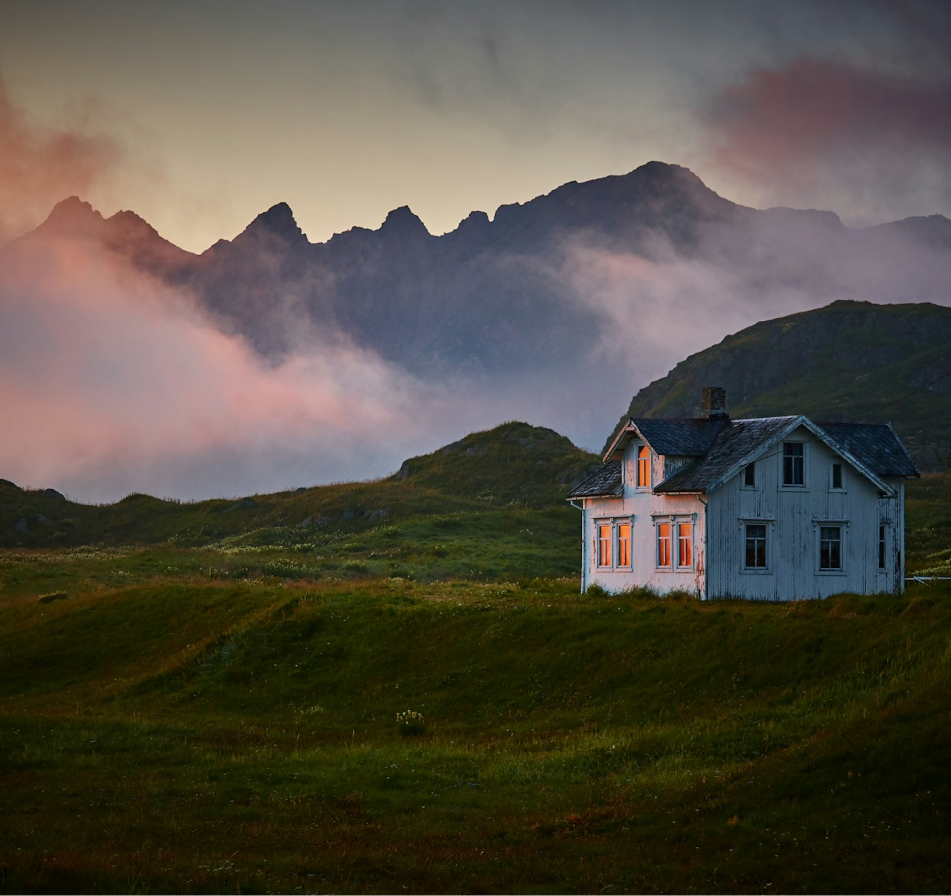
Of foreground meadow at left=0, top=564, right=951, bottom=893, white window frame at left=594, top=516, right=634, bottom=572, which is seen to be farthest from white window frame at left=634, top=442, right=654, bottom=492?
foreground meadow at left=0, top=564, right=951, bottom=893

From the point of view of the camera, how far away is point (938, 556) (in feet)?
239

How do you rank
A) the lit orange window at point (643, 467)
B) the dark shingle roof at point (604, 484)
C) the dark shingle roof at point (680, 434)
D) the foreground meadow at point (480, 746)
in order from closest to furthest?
the foreground meadow at point (480, 746) < the dark shingle roof at point (680, 434) < the lit orange window at point (643, 467) < the dark shingle roof at point (604, 484)

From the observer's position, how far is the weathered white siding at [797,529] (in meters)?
46.3

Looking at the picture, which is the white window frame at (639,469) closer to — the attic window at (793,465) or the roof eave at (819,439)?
the roof eave at (819,439)

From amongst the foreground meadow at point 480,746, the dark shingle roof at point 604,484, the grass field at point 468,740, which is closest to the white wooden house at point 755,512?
the dark shingle roof at point 604,484

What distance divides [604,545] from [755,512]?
8.76 metres

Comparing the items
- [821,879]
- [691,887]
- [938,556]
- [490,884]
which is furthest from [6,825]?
[938,556]

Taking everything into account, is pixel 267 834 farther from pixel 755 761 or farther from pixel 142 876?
pixel 755 761

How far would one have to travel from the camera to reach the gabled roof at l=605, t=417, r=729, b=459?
163 feet

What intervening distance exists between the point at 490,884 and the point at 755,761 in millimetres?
8405

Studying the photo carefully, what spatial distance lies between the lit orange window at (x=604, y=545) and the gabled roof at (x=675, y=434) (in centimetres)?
402

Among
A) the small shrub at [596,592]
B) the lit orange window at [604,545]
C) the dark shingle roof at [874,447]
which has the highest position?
the dark shingle roof at [874,447]

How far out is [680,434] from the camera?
50688 millimetres

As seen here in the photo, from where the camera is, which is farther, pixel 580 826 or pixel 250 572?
pixel 250 572
